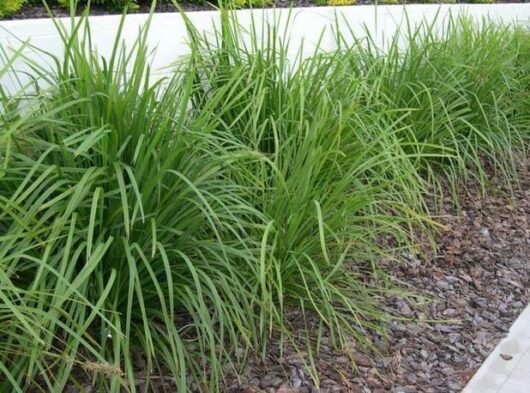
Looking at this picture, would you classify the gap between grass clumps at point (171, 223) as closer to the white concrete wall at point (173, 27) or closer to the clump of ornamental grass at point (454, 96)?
the white concrete wall at point (173, 27)

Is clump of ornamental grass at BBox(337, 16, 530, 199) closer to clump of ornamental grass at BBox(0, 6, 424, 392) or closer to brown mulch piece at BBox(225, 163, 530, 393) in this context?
brown mulch piece at BBox(225, 163, 530, 393)

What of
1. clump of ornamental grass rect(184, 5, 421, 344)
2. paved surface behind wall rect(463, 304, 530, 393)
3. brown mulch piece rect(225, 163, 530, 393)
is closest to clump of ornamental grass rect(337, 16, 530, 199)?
brown mulch piece rect(225, 163, 530, 393)

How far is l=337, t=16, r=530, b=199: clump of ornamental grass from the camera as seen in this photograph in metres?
4.72

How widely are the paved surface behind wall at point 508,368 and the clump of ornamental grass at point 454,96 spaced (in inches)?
49.9

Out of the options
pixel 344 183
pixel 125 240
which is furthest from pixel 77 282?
pixel 344 183

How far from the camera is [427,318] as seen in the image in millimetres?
3637

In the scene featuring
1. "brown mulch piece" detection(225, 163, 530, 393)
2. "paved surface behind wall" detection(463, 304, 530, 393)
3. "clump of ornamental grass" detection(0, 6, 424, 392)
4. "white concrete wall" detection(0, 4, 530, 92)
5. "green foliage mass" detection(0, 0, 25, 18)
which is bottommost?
"paved surface behind wall" detection(463, 304, 530, 393)

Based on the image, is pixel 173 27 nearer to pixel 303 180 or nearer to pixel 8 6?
pixel 8 6

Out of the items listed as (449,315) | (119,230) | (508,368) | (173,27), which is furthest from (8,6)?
(508,368)

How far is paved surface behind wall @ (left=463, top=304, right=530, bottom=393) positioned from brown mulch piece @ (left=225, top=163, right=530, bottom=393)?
0.04m

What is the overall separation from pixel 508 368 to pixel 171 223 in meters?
1.76

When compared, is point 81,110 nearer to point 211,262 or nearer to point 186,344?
point 211,262

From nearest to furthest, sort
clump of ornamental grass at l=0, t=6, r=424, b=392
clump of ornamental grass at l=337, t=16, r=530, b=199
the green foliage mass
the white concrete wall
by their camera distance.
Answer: clump of ornamental grass at l=0, t=6, r=424, b=392
the white concrete wall
the green foliage mass
clump of ornamental grass at l=337, t=16, r=530, b=199

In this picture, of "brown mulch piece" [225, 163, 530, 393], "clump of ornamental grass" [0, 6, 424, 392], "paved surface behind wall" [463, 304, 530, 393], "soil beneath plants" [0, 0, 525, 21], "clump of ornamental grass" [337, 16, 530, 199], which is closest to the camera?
"clump of ornamental grass" [0, 6, 424, 392]
